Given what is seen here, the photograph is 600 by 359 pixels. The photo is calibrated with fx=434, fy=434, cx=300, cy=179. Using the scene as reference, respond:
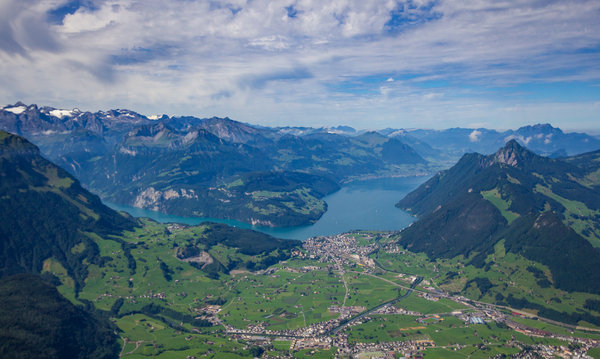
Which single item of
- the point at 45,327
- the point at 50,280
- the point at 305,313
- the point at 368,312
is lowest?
the point at 368,312

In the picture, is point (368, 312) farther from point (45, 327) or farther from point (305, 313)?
point (45, 327)

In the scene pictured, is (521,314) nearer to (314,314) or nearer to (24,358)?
(314,314)

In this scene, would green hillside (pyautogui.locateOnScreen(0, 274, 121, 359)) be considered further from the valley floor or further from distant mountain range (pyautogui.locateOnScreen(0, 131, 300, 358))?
the valley floor

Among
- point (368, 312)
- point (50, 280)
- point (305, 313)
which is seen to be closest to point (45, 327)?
point (50, 280)

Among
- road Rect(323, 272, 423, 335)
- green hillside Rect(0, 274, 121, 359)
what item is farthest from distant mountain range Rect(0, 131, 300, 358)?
road Rect(323, 272, 423, 335)

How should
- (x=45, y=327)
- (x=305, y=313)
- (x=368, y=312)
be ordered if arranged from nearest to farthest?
(x=45, y=327) → (x=305, y=313) → (x=368, y=312)

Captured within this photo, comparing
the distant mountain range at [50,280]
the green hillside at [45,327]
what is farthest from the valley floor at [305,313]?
the green hillside at [45,327]

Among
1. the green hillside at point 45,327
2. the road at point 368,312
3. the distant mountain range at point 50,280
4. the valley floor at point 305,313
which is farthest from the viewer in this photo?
the road at point 368,312

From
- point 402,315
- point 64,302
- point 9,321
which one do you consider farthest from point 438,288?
point 9,321

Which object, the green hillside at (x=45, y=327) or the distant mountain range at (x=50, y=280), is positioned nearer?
the green hillside at (x=45, y=327)

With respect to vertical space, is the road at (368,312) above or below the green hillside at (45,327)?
below

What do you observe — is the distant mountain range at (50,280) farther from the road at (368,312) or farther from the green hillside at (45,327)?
the road at (368,312)
